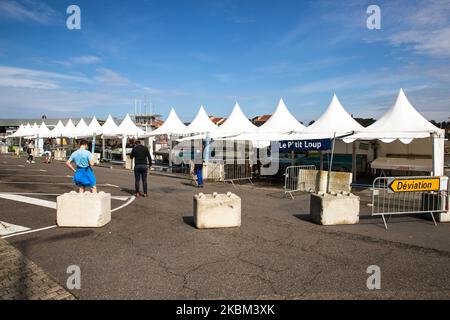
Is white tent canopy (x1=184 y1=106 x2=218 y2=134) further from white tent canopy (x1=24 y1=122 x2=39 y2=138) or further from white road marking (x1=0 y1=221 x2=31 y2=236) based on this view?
white tent canopy (x1=24 y1=122 x2=39 y2=138)

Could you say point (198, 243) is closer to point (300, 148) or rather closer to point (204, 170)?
point (300, 148)

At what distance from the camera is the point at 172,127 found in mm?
21688

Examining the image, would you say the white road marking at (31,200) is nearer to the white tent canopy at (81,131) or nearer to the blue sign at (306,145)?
the blue sign at (306,145)

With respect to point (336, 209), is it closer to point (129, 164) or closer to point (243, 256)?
point (243, 256)

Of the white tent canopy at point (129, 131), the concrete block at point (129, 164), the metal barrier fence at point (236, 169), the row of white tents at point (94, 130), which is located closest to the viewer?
the metal barrier fence at point (236, 169)

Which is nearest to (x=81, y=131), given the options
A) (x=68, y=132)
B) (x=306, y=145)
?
(x=68, y=132)

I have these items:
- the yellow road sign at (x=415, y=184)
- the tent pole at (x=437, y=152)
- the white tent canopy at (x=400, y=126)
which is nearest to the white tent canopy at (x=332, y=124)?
the white tent canopy at (x=400, y=126)

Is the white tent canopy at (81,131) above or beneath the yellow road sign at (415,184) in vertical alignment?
above

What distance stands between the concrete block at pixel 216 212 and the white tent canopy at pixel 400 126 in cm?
744

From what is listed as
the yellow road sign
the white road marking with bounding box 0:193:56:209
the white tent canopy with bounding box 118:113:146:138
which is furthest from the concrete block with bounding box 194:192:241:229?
the white tent canopy with bounding box 118:113:146:138

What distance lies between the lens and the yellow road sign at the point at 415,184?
715cm

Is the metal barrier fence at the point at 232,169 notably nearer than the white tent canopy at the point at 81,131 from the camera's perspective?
Yes

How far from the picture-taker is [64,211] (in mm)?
6586
